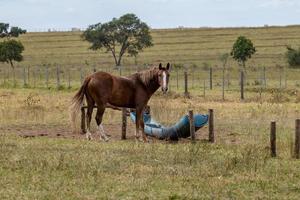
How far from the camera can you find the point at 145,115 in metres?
20.4

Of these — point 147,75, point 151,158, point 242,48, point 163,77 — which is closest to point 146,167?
point 151,158

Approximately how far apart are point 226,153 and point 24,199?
6282 millimetres

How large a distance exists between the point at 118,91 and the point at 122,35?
64.9 m

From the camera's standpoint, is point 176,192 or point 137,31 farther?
point 137,31

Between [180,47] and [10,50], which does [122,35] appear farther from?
[180,47]

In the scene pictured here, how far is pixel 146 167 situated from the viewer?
1240 cm

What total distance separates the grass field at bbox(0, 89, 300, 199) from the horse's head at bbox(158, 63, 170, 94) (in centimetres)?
150

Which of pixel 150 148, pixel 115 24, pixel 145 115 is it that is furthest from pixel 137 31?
pixel 150 148

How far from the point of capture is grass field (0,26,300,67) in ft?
274

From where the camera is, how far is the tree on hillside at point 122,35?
82250 mm

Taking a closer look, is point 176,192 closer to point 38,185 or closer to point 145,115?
point 38,185

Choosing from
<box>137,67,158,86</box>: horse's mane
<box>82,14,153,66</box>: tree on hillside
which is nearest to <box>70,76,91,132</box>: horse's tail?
<box>137,67,158,86</box>: horse's mane

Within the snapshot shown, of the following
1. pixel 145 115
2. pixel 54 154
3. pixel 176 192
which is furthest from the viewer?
pixel 145 115

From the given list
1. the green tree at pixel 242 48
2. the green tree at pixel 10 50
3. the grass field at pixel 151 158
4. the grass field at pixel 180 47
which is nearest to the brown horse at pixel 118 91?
the grass field at pixel 151 158
